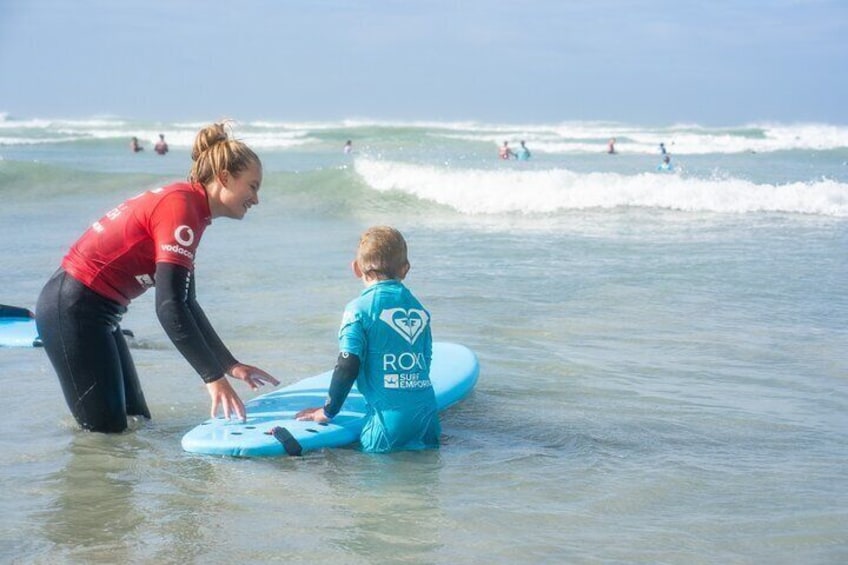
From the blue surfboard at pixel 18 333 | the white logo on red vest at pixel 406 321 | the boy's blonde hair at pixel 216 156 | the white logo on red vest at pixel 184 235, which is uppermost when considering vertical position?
the boy's blonde hair at pixel 216 156

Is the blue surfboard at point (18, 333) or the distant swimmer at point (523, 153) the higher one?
the distant swimmer at point (523, 153)

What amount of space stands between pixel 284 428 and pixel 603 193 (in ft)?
43.3

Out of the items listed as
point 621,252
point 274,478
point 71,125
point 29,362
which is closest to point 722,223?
point 621,252

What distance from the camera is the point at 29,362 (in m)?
6.04

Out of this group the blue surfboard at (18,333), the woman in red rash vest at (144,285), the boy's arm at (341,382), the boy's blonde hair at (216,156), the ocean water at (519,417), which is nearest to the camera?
the ocean water at (519,417)

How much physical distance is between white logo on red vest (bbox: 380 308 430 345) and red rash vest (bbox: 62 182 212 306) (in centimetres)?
80

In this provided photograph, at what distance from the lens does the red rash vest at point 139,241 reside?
3.96 m

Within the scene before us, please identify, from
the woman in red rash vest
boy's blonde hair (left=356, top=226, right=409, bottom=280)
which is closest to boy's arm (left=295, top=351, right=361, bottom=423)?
the woman in red rash vest

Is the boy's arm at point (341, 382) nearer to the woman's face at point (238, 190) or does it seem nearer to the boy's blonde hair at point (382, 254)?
the boy's blonde hair at point (382, 254)

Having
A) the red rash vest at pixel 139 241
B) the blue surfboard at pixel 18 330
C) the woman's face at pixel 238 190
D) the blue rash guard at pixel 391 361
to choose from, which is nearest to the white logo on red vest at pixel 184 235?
the red rash vest at pixel 139 241

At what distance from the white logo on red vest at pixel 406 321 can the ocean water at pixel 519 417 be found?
0.50 metres

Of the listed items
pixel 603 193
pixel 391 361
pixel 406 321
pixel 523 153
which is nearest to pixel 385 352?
pixel 391 361

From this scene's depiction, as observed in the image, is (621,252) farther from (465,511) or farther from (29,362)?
(465,511)

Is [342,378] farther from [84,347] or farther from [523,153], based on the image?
[523,153]
